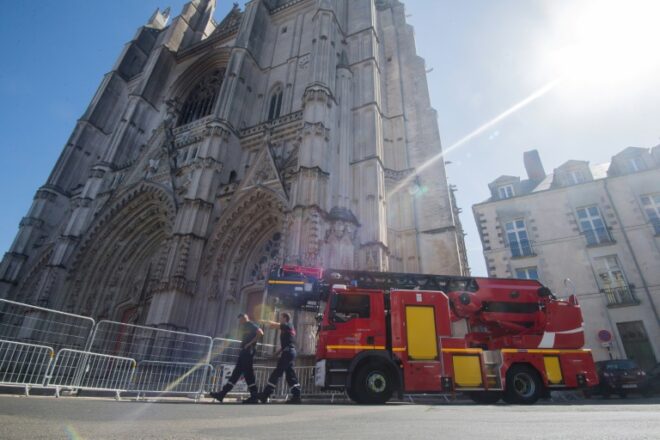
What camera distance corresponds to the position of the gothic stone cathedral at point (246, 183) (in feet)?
42.3

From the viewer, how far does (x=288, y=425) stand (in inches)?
98.5

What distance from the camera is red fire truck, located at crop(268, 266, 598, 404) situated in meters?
5.87

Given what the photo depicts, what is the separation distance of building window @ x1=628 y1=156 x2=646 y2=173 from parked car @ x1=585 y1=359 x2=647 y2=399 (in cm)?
1153

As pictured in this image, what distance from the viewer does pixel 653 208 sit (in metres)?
16.1

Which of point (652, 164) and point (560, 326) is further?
point (652, 164)

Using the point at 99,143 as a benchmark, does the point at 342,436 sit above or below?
below

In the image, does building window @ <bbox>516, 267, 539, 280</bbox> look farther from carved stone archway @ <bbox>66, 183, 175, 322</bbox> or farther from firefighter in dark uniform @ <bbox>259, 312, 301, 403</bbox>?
carved stone archway @ <bbox>66, 183, 175, 322</bbox>

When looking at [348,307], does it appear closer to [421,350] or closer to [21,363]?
[421,350]

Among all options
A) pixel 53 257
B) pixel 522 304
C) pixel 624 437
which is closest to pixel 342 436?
pixel 624 437

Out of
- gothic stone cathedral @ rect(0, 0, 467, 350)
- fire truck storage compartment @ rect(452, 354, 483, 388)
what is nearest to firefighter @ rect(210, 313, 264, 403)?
fire truck storage compartment @ rect(452, 354, 483, 388)

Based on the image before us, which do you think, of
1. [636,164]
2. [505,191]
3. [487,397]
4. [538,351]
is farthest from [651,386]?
[636,164]

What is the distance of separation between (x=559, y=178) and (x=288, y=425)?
21.6m

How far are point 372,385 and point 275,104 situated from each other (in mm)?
17010

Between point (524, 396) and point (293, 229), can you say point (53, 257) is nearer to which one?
point (293, 229)
